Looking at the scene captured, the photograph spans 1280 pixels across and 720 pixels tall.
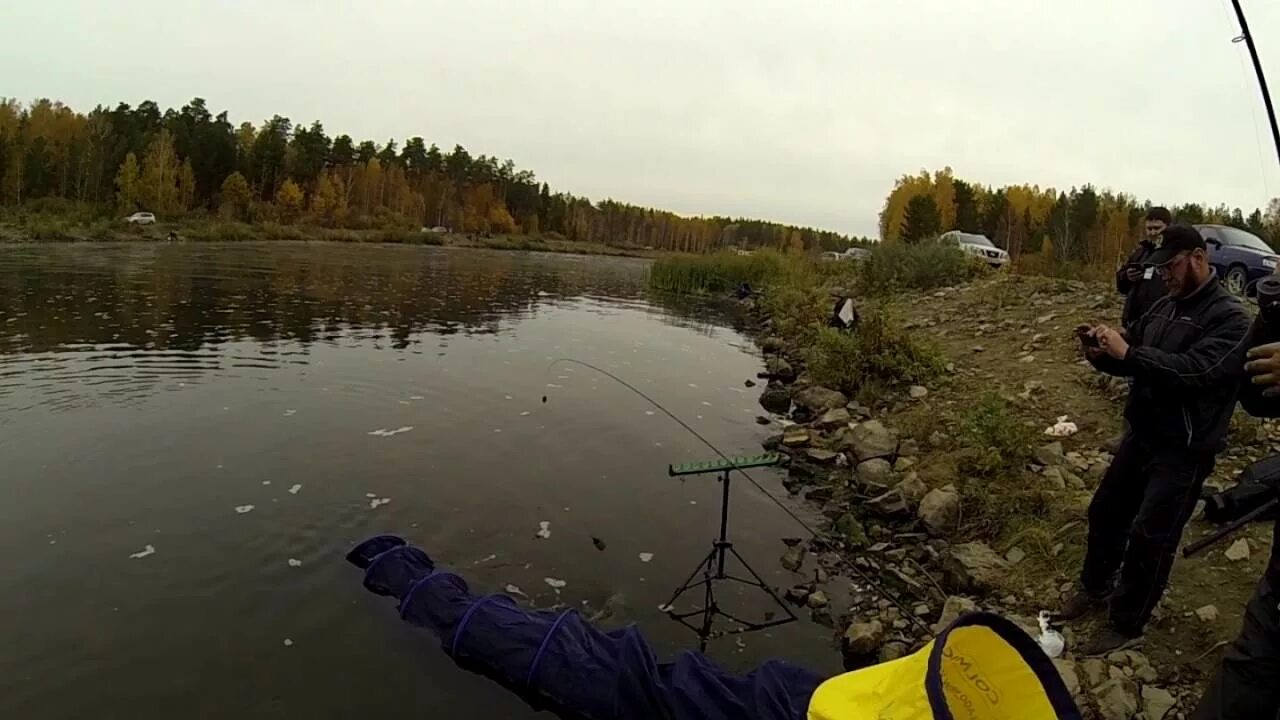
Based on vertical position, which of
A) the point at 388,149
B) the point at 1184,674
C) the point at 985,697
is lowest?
the point at 1184,674

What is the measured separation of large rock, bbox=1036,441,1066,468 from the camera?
23.5 feet

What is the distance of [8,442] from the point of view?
788cm

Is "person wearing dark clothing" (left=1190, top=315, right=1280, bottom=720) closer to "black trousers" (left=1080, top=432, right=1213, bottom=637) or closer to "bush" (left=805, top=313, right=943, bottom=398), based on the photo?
"black trousers" (left=1080, top=432, right=1213, bottom=637)

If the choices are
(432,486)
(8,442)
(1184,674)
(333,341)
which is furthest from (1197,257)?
(333,341)

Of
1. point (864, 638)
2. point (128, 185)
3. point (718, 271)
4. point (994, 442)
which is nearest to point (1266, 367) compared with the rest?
point (864, 638)

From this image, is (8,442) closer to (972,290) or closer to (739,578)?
(739,578)

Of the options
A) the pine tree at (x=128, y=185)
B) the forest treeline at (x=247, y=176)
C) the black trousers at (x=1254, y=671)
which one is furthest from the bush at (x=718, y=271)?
the pine tree at (x=128, y=185)

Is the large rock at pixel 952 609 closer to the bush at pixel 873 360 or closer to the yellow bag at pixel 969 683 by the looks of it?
the yellow bag at pixel 969 683

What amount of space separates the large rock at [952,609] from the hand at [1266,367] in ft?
9.38

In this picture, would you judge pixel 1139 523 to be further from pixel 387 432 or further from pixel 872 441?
pixel 387 432

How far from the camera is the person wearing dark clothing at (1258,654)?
2805 mm

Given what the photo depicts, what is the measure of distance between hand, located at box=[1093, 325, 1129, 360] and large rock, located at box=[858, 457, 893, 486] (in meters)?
4.02

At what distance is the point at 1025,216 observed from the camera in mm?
61094

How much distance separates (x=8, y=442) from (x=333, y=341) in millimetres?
7387
